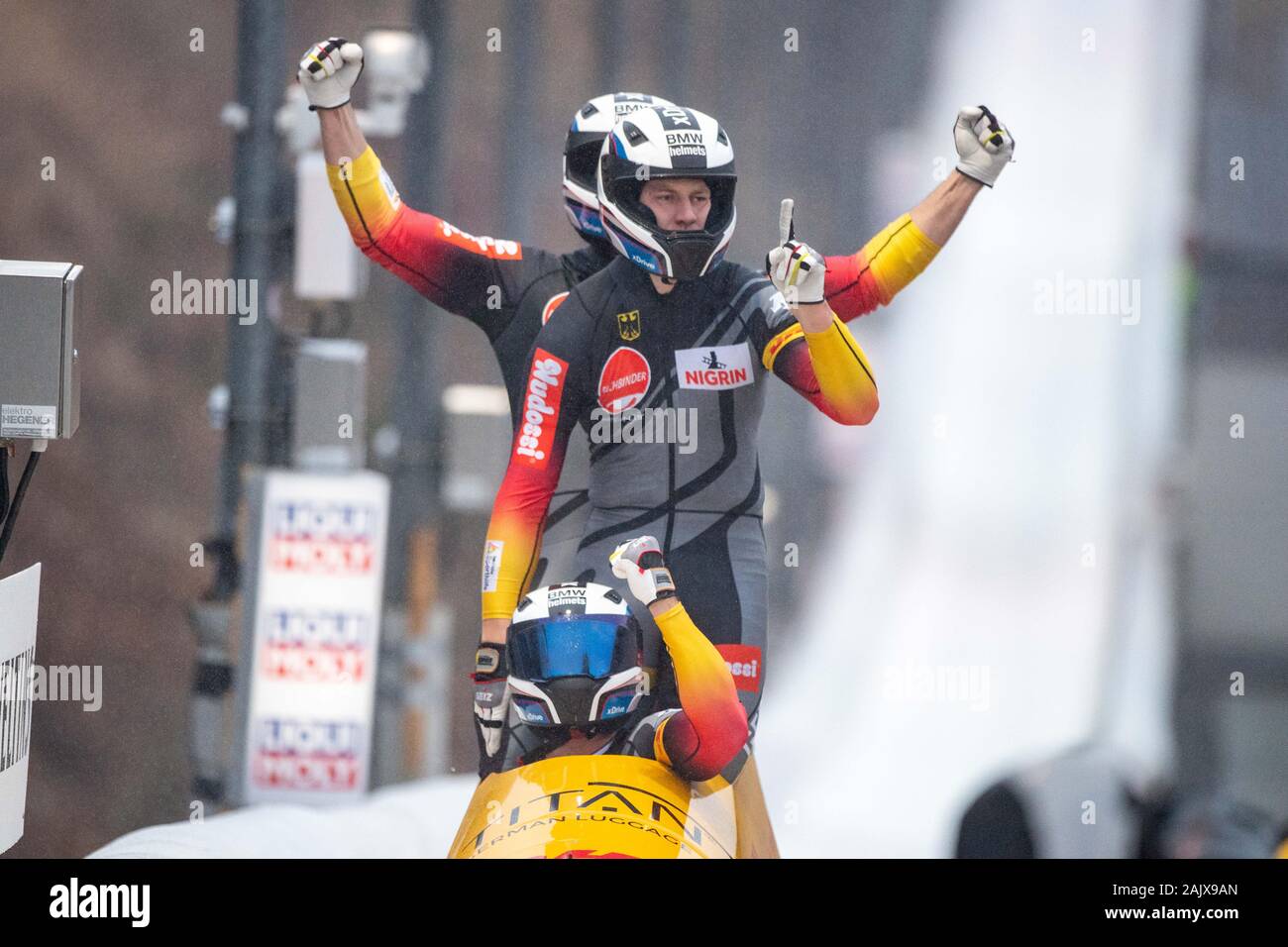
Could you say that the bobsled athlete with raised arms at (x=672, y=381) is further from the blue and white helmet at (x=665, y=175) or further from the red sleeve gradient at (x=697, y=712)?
the red sleeve gradient at (x=697, y=712)

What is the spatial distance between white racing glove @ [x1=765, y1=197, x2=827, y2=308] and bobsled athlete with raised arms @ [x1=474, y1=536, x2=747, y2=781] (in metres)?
0.52

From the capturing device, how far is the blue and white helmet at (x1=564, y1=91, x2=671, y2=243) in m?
3.88

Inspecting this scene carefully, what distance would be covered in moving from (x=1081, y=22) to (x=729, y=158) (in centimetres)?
460

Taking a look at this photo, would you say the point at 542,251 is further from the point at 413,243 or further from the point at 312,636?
the point at 312,636

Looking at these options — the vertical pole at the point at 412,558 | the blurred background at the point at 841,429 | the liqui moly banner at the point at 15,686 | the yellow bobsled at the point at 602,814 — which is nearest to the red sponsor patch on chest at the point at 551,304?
the blurred background at the point at 841,429

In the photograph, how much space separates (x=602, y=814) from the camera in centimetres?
300

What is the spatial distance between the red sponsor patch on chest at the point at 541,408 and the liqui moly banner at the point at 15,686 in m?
1.08

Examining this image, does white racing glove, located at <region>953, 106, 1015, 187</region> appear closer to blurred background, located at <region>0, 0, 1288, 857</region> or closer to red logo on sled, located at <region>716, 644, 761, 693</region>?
blurred background, located at <region>0, 0, 1288, 857</region>

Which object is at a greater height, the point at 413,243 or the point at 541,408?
the point at 413,243

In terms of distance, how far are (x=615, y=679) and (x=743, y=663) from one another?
0.49 m

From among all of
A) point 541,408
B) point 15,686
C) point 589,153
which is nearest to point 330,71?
point 589,153

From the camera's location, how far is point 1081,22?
25.4 ft

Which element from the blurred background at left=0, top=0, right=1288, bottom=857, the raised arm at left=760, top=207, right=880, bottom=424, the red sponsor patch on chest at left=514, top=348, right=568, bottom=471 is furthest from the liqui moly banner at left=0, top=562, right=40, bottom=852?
the raised arm at left=760, top=207, right=880, bottom=424
